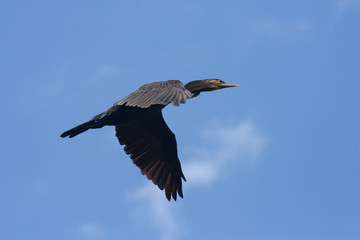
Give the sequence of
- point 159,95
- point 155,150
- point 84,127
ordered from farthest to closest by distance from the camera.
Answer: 1. point 155,150
2. point 84,127
3. point 159,95

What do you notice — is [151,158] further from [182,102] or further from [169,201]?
[182,102]

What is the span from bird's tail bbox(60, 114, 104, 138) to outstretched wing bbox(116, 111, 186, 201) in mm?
1404

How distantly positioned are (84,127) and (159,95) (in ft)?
6.50

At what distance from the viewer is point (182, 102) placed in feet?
31.1

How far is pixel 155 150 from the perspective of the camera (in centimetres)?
1302

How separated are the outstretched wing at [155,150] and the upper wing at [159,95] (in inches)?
86.1

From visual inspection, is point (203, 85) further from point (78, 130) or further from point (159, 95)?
point (78, 130)

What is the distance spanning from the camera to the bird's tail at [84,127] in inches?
443

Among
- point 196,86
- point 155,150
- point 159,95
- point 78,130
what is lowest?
point 159,95

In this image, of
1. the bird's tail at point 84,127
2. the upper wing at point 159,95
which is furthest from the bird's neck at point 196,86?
the bird's tail at point 84,127

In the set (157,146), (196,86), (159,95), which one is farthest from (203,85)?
(159,95)

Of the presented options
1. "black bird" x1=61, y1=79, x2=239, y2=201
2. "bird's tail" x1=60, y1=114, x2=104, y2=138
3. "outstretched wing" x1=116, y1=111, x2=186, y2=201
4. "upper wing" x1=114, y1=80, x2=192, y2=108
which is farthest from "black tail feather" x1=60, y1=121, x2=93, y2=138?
"outstretched wing" x1=116, y1=111, x2=186, y2=201

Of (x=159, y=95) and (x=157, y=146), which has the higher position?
(x=157, y=146)

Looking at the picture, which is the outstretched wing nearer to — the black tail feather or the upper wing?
the black tail feather
